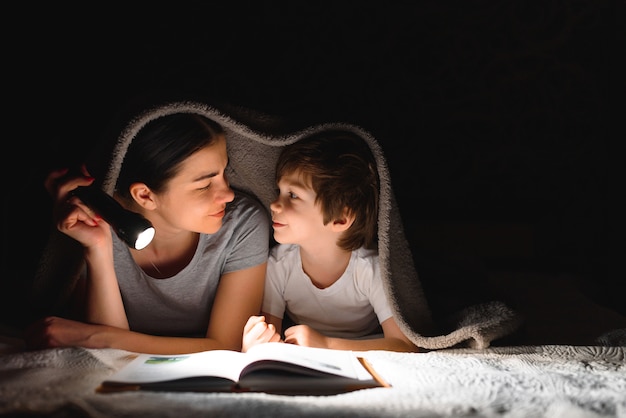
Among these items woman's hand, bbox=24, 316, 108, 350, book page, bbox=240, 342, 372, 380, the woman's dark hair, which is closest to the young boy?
book page, bbox=240, 342, 372, 380

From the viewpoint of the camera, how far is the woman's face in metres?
1.31

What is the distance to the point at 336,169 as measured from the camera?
1.38 metres

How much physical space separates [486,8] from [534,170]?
531 millimetres

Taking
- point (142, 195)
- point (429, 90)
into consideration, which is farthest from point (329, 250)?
point (429, 90)

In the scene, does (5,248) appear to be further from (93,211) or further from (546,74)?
(546,74)

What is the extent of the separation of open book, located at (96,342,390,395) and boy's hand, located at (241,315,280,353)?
12cm

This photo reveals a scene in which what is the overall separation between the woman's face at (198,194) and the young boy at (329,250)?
14 cm

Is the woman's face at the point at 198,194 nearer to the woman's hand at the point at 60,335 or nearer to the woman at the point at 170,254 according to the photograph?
the woman at the point at 170,254

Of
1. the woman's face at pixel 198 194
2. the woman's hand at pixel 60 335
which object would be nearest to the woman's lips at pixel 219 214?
the woman's face at pixel 198 194

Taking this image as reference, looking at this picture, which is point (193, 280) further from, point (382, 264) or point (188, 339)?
point (382, 264)

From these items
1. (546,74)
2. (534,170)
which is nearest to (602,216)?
(534,170)

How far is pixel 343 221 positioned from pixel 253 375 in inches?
20.1

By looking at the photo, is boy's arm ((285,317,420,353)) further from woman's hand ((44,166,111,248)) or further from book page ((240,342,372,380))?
woman's hand ((44,166,111,248))

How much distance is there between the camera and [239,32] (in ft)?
5.99
